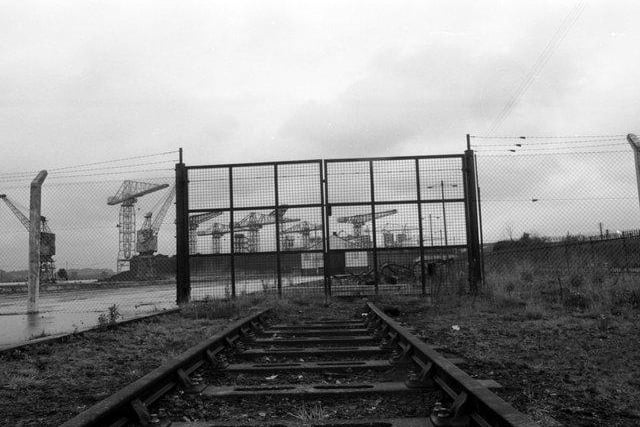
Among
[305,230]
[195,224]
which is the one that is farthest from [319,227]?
[195,224]

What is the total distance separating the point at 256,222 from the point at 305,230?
4.21ft

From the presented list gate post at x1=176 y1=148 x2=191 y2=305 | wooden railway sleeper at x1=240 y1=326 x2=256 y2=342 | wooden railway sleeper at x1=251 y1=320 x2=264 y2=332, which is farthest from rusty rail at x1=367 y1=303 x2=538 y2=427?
gate post at x1=176 y1=148 x2=191 y2=305

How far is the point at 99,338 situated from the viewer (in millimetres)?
7141

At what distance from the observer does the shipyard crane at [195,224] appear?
1418cm

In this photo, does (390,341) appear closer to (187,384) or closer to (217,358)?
(217,358)

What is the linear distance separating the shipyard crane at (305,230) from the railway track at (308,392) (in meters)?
7.89

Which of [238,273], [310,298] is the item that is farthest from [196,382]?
[238,273]

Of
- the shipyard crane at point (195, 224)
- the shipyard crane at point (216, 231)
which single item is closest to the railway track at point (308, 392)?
the shipyard crane at point (216, 231)

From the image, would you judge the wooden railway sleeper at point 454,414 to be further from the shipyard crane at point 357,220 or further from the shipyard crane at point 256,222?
the shipyard crane at point 256,222

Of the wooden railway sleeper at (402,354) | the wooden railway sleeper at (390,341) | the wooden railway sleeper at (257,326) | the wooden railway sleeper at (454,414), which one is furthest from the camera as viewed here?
the wooden railway sleeper at (257,326)

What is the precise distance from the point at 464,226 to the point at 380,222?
2.09 meters

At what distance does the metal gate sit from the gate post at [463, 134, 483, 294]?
2 centimetres

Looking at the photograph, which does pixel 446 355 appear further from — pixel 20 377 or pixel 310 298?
pixel 310 298

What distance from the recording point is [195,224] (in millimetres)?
14320
